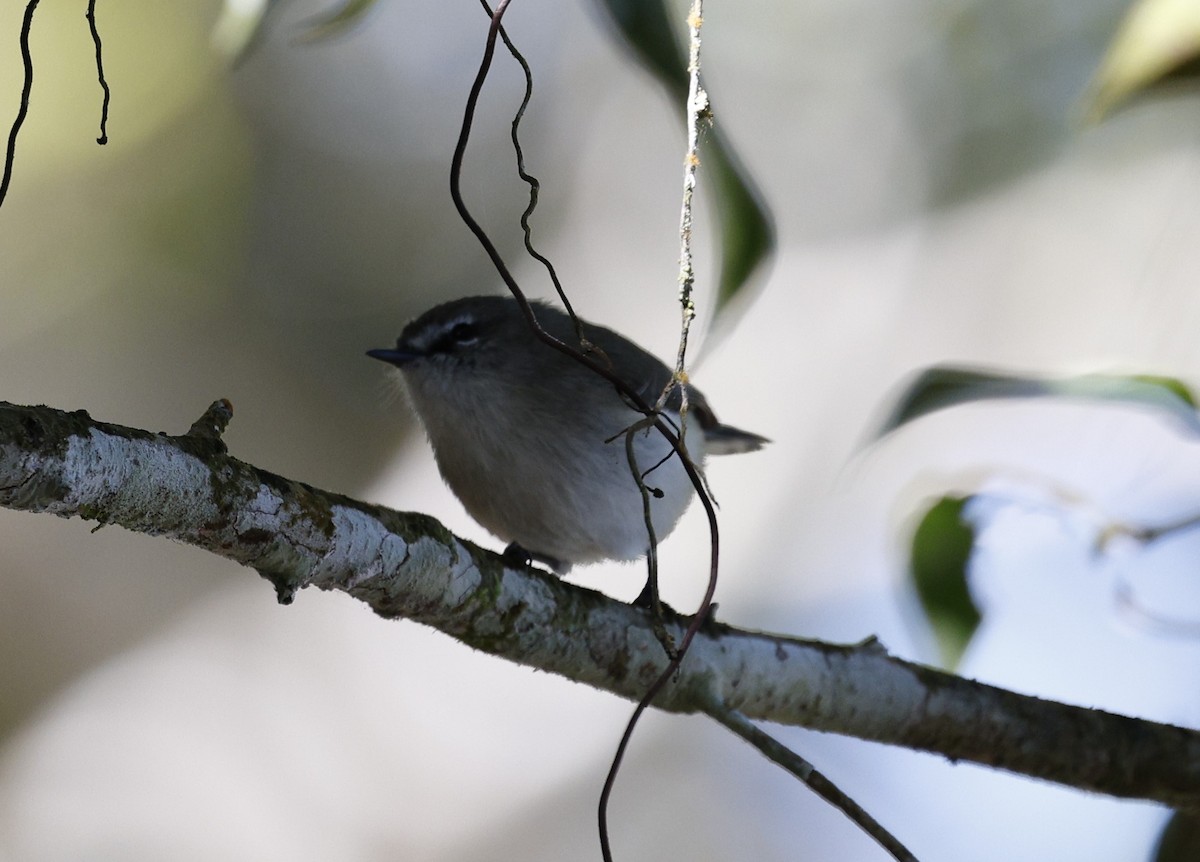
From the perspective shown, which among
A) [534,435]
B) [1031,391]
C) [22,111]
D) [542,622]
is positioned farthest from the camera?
[534,435]

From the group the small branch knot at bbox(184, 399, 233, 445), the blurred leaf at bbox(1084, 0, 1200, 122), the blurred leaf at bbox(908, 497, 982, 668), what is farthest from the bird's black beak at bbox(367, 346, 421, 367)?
the blurred leaf at bbox(1084, 0, 1200, 122)

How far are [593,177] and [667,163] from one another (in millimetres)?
179

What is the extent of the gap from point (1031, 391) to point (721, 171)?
0.30m

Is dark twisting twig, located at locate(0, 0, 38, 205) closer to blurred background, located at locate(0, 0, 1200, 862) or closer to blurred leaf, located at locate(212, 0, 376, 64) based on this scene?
blurred leaf, located at locate(212, 0, 376, 64)

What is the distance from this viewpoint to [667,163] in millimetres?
2568

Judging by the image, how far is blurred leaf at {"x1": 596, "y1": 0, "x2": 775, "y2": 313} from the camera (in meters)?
0.83

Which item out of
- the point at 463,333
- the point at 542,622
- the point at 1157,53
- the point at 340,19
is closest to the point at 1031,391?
the point at 1157,53

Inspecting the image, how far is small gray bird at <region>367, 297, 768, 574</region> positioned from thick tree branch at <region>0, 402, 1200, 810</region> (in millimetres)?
320

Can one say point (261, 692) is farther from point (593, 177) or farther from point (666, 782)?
point (593, 177)

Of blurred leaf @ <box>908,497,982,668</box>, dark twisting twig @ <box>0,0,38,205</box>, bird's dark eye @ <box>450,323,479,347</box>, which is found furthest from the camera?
bird's dark eye @ <box>450,323,479,347</box>

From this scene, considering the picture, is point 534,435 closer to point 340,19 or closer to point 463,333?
point 463,333

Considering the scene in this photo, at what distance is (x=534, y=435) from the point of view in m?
1.44

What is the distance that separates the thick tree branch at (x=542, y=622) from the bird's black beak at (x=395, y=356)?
56cm

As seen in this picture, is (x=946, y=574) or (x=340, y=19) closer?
(x=340, y=19)
